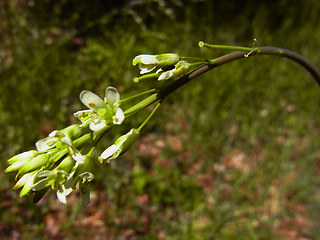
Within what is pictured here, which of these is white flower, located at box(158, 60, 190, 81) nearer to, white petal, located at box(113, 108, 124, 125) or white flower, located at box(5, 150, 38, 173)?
white petal, located at box(113, 108, 124, 125)

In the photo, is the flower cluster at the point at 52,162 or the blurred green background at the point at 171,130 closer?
the flower cluster at the point at 52,162

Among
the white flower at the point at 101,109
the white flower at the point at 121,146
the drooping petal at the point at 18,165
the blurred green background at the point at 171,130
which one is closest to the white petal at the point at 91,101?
the white flower at the point at 101,109

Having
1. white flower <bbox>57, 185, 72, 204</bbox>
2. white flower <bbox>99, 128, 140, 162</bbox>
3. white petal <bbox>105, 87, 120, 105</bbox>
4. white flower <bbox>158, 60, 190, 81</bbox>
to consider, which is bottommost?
white flower <bbox>57, 185, 72, 204</bbox>

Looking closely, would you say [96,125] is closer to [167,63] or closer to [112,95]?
[112,95]

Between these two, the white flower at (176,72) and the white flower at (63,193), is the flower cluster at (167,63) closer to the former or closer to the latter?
the white flower at (176,72)

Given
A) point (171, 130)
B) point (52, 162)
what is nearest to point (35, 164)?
point (52, 162)

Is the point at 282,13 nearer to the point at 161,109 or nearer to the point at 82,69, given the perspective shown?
the point at 161,109

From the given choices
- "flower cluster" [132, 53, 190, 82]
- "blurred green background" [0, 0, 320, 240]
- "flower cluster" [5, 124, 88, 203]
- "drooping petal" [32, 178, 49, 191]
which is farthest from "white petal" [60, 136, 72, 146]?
"blurred green background" [0, 0, 320, 240]

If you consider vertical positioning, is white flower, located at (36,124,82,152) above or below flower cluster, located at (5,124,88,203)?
above
